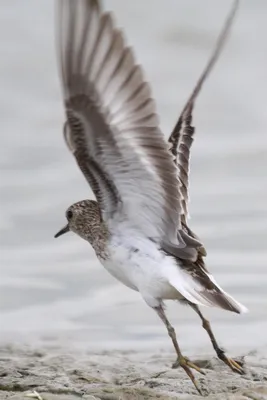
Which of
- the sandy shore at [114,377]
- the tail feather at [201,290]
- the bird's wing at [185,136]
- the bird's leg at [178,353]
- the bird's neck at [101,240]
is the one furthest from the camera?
the bird's wing at [185,136]

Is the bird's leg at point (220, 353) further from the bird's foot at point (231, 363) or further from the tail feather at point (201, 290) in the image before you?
the tail feather at point (201, 290)

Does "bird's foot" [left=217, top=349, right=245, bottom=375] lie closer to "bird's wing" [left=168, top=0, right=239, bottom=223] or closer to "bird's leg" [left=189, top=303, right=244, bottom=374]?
"bird's leg" [left=189, top=303, right=244, bottom=374]

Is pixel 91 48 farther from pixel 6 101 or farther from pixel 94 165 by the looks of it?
pixel 6 101

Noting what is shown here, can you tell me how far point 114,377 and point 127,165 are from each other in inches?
60.1

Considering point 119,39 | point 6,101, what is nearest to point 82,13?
point 119,39

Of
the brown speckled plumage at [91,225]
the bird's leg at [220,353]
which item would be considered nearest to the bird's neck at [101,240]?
the brown speckled plumage at [91,225]

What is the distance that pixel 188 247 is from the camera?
7.05 m

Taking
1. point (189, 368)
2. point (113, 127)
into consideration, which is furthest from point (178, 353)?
point (113, 127)

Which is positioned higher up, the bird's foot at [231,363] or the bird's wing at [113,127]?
the bird's wing at [113,127]

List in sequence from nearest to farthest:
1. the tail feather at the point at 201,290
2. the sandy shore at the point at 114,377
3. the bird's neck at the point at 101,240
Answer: the sandy shore at the point at 114,377 → the tail feather at the point at 201,290 → the bird's neck at the point at 101,240

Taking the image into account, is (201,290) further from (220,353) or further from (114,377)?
(114,377)

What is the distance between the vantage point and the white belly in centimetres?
696

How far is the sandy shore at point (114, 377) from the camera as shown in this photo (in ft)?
22.2

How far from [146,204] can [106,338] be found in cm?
224
